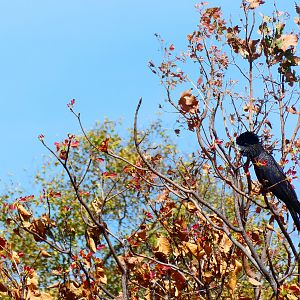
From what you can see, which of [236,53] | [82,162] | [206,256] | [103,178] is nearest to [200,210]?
[206,256]

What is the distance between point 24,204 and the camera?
18.8 feet

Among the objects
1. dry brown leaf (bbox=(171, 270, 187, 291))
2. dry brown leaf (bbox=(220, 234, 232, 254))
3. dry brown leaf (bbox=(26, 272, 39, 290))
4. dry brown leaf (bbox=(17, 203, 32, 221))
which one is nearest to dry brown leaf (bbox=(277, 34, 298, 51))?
dry brown leaf (bbox=(220, 234, 232, 254))

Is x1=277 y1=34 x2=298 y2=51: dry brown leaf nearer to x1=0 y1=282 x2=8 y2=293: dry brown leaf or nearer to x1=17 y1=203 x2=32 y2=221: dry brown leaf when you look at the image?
x1=17 y1=203 x2=32 y2=221: dry brown leaf

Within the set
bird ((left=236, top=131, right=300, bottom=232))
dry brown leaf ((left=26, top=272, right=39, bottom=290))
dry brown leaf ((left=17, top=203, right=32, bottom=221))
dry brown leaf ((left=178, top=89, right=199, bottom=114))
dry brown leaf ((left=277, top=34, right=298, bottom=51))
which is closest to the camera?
dry brown leaf ((left=26, top=272, right=39, bottom=290))

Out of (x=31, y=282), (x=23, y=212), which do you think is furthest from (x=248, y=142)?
(x=31, y=282)

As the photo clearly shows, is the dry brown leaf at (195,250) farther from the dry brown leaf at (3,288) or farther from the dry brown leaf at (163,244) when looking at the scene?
the dry brown leaf at (3,288)

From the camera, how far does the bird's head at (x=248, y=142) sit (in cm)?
623

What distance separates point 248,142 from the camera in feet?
20.6

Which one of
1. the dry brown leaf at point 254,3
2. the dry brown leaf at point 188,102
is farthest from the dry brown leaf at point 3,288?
the dry brown leaf at point 254,3

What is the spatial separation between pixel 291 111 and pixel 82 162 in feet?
42.7

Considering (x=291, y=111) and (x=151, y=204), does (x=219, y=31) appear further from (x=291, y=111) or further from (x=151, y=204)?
(x=151, y=204)

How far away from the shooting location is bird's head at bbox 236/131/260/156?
6227 mm

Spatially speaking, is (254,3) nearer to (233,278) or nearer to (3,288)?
(233,278)

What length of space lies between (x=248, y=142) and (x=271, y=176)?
42 cm
